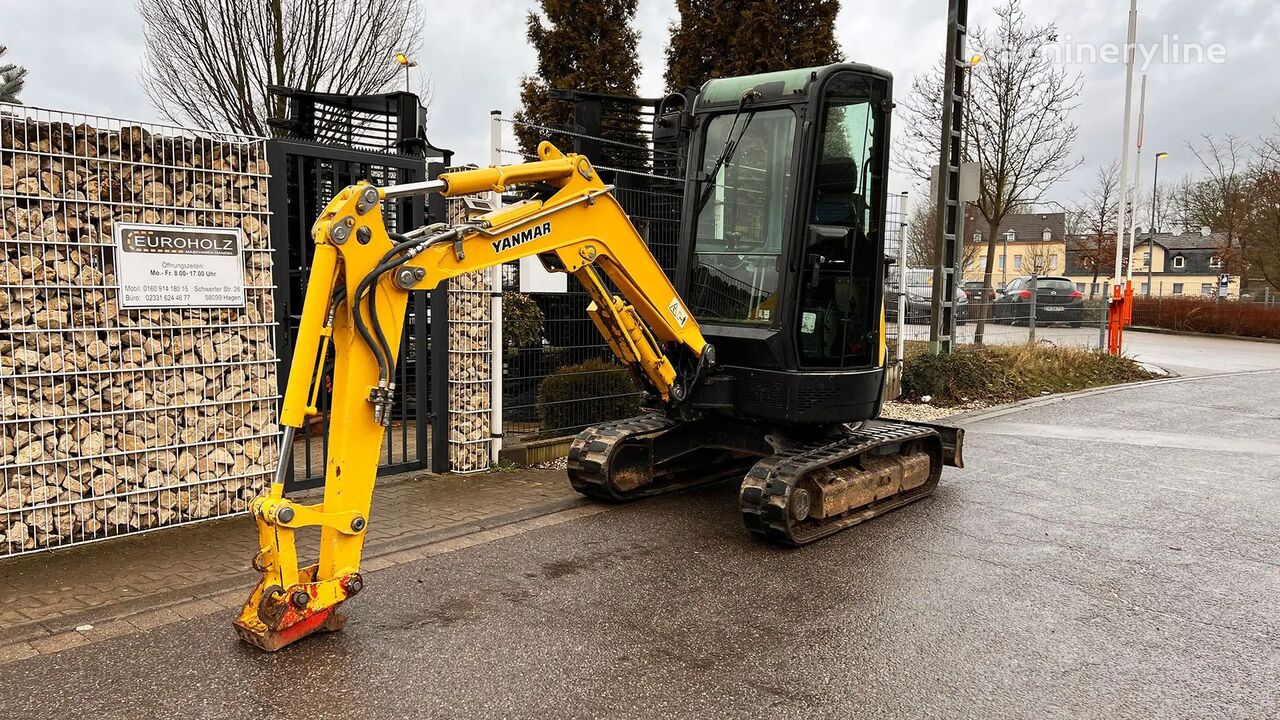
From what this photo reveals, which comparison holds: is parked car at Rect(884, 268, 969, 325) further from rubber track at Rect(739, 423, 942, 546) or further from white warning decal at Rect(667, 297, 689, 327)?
white warning decal at Rect(667, 297, 689, 327)

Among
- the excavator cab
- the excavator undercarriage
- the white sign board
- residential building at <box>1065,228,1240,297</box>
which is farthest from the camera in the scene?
residential building at <box>1065,228,1240,297</box>

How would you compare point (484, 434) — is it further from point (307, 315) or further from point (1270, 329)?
point (1270, 329)

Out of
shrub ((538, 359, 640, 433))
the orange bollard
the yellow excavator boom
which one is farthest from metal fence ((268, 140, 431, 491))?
the orange bollard

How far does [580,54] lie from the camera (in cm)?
1697

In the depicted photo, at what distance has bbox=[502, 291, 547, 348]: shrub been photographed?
27.3 feet

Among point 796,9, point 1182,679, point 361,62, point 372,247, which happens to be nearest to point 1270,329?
point 796,9

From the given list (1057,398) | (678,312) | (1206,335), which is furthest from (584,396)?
(1206,335)

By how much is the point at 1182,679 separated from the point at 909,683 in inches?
48.1

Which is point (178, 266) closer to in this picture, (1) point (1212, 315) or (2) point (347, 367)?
(2) point (347, 367)

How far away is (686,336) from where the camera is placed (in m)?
6.15

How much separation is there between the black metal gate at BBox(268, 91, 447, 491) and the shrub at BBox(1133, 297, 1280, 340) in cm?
2684

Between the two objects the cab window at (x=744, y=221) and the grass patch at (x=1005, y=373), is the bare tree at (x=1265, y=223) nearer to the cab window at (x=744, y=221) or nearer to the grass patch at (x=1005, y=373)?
the grass patch at (x=1005, y=373)

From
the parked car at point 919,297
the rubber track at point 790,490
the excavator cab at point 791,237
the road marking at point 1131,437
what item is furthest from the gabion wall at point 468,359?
the parked car at point 919,297

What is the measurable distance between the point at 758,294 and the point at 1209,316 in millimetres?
27189
